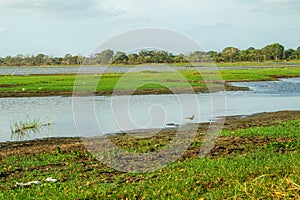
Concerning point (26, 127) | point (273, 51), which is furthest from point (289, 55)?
point (26, 127)

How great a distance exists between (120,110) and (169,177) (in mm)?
18796

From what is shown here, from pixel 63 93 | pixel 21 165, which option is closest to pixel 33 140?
pixel 21 165

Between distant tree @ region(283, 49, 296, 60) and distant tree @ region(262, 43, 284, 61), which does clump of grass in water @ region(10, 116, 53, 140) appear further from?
distant tree @ region(283, 49, 296, 60)

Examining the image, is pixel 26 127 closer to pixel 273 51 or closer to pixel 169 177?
pixel 169 177

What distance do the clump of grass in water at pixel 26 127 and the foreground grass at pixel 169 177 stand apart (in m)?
7.28

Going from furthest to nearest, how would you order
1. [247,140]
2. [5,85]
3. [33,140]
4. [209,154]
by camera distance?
[5,85], [33,140], [247,140], [209,154]

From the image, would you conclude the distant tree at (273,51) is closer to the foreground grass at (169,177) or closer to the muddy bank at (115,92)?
the muddy bank at (115,92)

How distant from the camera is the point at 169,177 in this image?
869cm

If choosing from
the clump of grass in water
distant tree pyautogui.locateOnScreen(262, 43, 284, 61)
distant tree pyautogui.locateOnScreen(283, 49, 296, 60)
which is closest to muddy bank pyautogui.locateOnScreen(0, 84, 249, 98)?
the clump of grass in water

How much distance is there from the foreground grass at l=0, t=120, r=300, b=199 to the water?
7.96 meters

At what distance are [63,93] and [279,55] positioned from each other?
383 ft

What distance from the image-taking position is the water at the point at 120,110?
21.3m

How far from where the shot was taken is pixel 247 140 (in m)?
13.4

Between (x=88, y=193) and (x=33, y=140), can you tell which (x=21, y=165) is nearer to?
(x=88, y=193)
